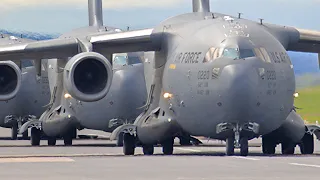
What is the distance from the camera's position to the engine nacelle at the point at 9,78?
32656 mm

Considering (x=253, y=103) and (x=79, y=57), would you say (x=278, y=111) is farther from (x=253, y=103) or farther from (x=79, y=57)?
(x=79, y=57)

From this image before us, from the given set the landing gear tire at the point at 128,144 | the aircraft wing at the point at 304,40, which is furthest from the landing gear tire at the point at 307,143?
the landing gear tire at the point at 128,144

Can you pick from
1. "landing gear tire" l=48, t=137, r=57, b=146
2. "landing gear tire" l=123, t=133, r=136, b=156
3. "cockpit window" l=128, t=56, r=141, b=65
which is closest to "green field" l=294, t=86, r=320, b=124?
"landing gear tire" l=48, t=137, r=57, b=146

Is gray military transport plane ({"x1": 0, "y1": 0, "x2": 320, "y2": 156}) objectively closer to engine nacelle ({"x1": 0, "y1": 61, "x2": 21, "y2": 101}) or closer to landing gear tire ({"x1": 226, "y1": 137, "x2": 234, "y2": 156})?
landing gear tire ({"x1": 226, "y1": 137, "x2": 234, "y2": 156})

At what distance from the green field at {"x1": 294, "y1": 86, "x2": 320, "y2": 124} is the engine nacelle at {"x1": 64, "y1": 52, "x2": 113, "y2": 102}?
20.8m

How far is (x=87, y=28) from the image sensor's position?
41.2 m

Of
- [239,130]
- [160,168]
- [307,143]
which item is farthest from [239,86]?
[160,168]

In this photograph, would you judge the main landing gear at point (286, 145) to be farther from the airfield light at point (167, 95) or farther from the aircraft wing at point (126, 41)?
the aircraft wing at point (126, 41)

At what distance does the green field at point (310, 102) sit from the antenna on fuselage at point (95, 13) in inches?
446

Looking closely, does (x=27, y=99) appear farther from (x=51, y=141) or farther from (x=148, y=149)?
(x=148, y=149)

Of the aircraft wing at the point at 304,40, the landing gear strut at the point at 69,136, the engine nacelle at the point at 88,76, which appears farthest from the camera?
the landing gear strut at the point at 69,136

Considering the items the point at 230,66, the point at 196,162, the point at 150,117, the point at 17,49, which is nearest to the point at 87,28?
the point at 17,49

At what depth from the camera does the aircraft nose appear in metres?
28.1

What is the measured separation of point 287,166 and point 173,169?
2473mm
